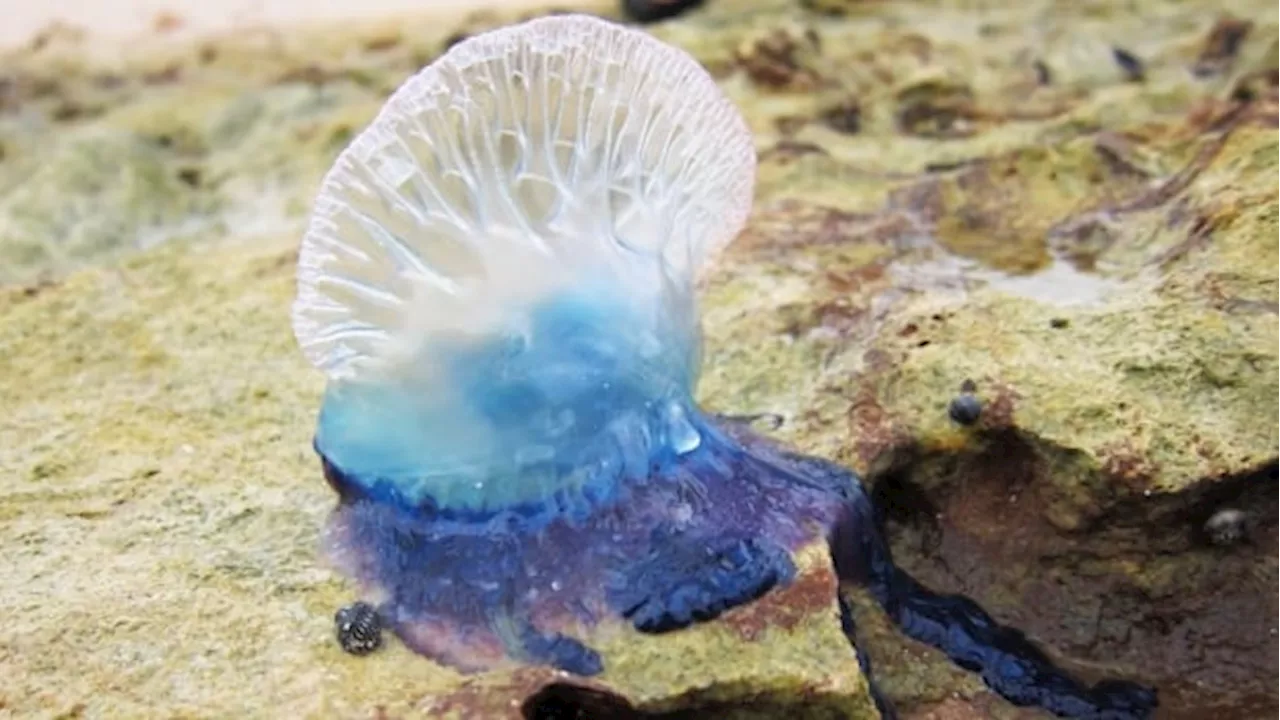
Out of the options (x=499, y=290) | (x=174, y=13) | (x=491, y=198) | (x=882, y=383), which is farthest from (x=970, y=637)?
(x=174, y=13)

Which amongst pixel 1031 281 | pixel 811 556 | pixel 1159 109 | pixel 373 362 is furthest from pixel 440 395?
pixel 1159 109

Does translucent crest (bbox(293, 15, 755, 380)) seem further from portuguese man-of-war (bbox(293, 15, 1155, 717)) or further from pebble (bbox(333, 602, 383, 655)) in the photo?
pebble (bbox(333, 602, 383, 655))

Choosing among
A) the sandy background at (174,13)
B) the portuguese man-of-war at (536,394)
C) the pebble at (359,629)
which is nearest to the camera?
the pebble at (359,629)

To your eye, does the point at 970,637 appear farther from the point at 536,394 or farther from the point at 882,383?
the point at 536,394

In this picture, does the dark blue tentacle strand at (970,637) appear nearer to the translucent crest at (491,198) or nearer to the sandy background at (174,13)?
the translucent crest at (491,198)

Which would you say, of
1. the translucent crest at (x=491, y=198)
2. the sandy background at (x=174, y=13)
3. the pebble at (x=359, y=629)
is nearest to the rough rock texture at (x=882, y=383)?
the pebble at (x=359, y=629)

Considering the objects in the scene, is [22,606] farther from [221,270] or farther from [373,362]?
[221,270]
